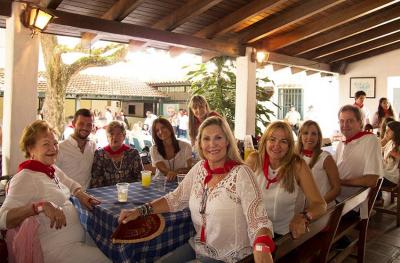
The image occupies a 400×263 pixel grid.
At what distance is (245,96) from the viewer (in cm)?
648

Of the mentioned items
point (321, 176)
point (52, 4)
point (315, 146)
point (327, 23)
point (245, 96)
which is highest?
point (327, 23)

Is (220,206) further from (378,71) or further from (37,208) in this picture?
(378,71)

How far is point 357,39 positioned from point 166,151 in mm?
6104

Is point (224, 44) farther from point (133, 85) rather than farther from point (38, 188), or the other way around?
point (133, 85)

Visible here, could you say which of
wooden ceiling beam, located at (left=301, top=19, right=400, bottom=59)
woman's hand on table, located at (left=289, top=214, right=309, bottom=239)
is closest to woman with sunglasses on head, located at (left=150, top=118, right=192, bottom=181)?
woman's hand on table, located at (left=289, top=214, right=309, bottom=239)

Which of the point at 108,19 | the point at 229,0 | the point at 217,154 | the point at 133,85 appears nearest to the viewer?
the point at 217,154

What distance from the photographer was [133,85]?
67.2 feet

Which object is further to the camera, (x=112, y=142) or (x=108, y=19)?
(x=108, y=19)

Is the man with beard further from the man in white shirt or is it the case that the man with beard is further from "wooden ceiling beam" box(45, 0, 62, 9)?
the man in white shirt

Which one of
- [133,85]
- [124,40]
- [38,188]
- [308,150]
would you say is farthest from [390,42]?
[133,85]

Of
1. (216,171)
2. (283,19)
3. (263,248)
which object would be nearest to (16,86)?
(216,171)

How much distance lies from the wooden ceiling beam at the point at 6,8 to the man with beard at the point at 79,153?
1518 mm

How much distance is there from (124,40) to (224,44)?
1.76 metres

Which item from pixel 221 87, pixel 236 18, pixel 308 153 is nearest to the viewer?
pixel 308 153
